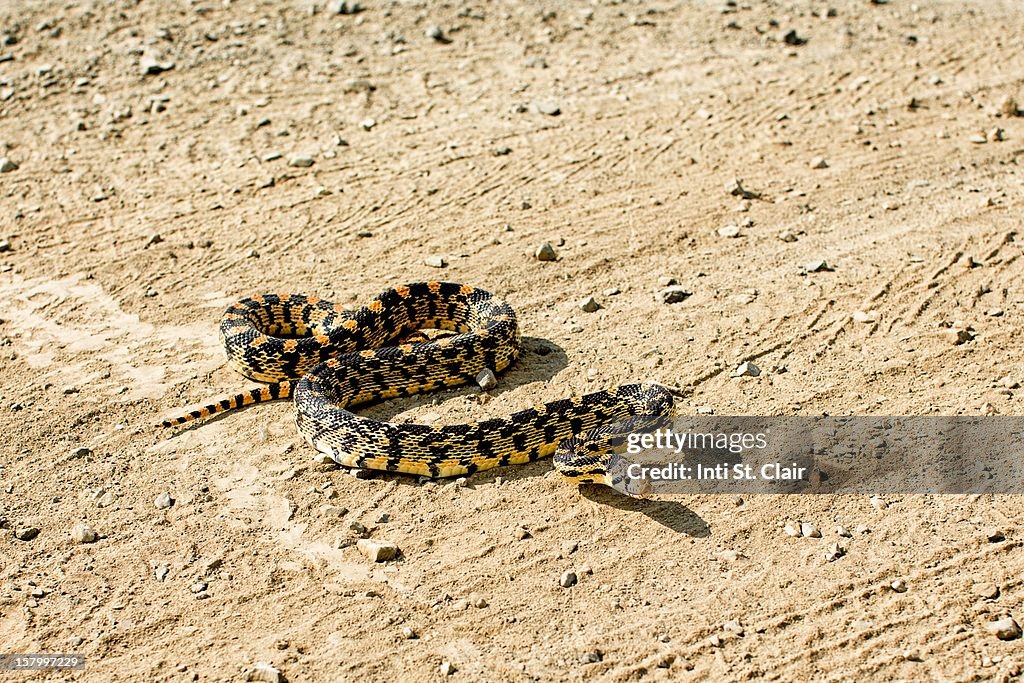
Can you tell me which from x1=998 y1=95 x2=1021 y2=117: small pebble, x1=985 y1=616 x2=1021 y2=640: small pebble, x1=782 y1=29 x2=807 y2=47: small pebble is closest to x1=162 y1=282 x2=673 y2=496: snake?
x1=985 y1=616 x2=1021 y2=640: small pebble

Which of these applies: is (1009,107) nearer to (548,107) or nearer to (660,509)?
(548,107)

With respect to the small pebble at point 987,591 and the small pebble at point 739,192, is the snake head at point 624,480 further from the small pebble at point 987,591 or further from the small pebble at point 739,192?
the small pebble at point 739,192

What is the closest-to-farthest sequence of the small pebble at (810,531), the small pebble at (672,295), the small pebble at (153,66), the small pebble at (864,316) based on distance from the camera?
the small pebble at (810,531)
the small pebble at (864,316)
the small pebble at (672,295)
the small pebble at (153,66)

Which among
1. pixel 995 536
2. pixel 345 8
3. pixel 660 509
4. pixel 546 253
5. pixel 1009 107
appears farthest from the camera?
pixel 345 8

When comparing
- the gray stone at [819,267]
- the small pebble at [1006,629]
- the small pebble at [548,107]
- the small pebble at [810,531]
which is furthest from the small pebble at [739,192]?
the small pebble at [1006,629]

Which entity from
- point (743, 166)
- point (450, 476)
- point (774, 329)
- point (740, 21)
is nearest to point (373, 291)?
point (450, 476)

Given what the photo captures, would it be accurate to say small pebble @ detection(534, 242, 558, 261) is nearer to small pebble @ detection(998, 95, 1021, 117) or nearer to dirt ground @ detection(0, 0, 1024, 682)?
dirt ground @ detection(0, 0, 1024, 682)

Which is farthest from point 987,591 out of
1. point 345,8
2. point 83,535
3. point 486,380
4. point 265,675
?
point 345,8
